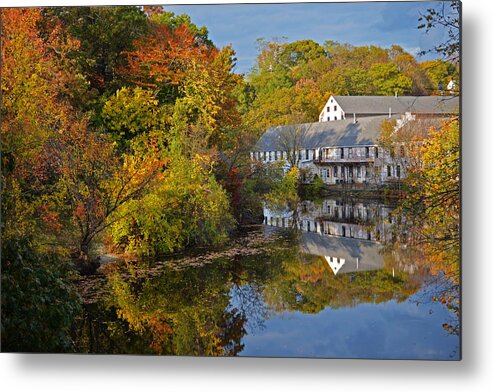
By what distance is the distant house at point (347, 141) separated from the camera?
5.28m

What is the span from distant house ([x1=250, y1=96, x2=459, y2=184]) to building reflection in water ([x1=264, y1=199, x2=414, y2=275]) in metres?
0.20

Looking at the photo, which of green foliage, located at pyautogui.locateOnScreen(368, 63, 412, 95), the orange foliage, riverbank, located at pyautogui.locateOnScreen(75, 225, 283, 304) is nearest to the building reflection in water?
riverbank, located at pyautogui.locateOnScreen(75, 225, 283, 304)

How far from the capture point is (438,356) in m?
4.96

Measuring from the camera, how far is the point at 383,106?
5.29 m

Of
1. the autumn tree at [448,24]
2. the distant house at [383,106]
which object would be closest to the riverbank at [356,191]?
the distant house at [383,106]

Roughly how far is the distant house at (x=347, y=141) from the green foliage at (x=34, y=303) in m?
1.73

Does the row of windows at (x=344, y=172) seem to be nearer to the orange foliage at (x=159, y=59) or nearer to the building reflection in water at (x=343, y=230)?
the building reflection in water at (x=343, y=230)

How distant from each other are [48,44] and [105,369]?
8.00 feet

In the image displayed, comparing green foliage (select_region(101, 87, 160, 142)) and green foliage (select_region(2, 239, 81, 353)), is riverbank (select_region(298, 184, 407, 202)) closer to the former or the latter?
green foliage (select_region(101, 87, 160, 142))

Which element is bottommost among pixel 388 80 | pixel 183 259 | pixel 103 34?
pixel 183 259

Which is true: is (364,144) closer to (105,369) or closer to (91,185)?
(91,185)

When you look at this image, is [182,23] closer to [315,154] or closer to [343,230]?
[315,154]

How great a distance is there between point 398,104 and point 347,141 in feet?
1.48

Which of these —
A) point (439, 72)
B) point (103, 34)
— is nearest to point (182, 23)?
point (103, 34)
